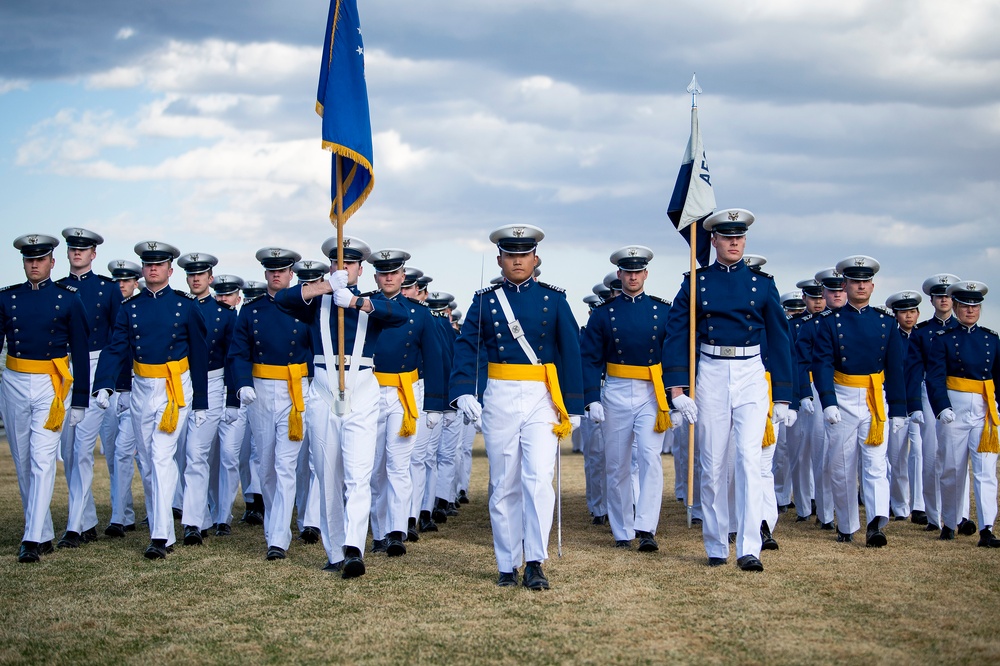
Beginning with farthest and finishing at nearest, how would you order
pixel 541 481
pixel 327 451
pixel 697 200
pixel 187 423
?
pixel 187 423, pixel 697 200, pixel 327 451, pixel 541 481

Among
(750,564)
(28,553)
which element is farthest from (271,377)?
(750,564)

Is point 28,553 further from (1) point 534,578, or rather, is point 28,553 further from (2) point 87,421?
(1) point 534,578

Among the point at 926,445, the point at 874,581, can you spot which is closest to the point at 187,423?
the point at 874,581

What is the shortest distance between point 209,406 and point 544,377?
4138 millimetres

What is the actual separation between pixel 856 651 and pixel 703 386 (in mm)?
3359

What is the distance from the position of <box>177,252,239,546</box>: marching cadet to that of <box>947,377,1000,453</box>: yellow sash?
6.97 meters

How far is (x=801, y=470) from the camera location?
1218 cm

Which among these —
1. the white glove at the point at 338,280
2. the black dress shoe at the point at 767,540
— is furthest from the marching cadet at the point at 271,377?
the black dress shoe at the point at 767,540

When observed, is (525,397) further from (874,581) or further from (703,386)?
(874,581)

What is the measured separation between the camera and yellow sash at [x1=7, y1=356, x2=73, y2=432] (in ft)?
31.5

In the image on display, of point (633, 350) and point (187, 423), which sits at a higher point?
point (633, 350)

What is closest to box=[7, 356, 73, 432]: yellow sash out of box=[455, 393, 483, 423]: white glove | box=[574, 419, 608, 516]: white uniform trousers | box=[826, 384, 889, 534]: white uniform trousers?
box=[455, 393, 483, 423]: white glove

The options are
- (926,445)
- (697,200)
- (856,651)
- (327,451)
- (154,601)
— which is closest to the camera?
(856,651)

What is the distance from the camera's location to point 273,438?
10.4 metres
